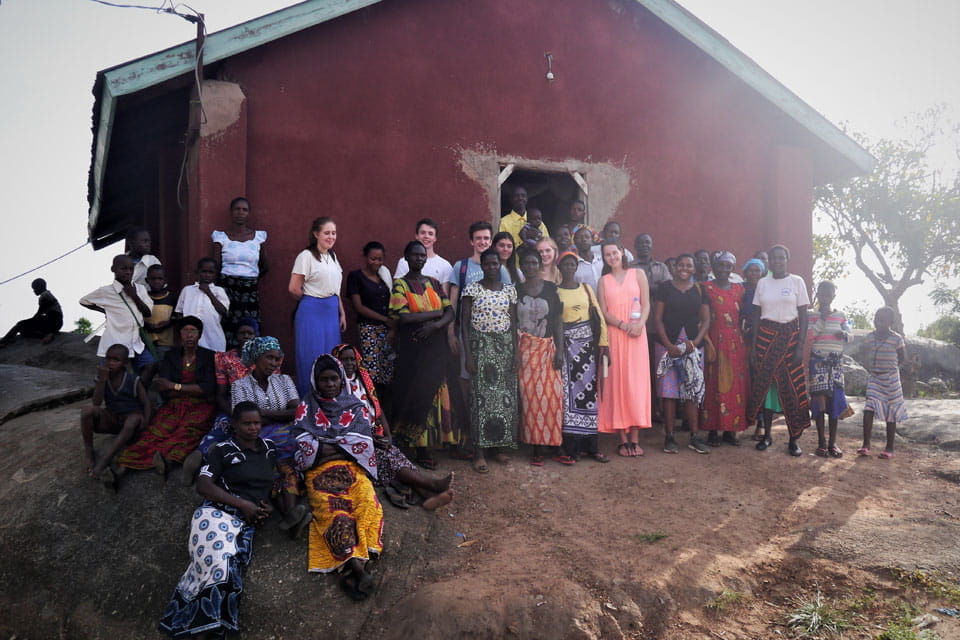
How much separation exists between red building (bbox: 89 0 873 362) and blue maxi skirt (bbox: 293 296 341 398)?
886 millimetres

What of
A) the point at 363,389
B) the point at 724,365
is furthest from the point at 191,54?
the point at 724,365

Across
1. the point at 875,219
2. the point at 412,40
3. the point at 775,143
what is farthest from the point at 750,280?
the point at 875,219

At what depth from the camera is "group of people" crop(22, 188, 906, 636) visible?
368cm

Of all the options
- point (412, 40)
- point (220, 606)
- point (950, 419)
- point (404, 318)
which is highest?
point (412, 40)

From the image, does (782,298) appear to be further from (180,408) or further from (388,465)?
(180,408)

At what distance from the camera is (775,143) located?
772 cm

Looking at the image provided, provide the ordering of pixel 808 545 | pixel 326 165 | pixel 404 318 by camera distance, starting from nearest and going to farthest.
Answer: pixel 808 545 < pixel 404 318 < pixel 326 165

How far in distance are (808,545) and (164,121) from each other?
6.70 metres

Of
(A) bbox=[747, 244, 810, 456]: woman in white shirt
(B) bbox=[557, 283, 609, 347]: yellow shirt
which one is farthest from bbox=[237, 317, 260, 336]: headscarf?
(A) bbox=[747, 244, 810, 456]: woman in white shirt

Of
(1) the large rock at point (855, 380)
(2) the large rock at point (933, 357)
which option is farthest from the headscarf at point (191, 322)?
(2) the large rock at point (933, 357)

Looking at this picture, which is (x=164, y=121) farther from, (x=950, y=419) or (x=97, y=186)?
(x=950, y=419)

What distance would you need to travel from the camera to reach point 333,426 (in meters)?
3.97

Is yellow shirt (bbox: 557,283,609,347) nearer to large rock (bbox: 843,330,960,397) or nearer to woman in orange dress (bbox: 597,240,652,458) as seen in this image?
woman in orange dress (bbox: 597,240,652,458)

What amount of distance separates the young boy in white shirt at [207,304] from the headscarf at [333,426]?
125 cm
